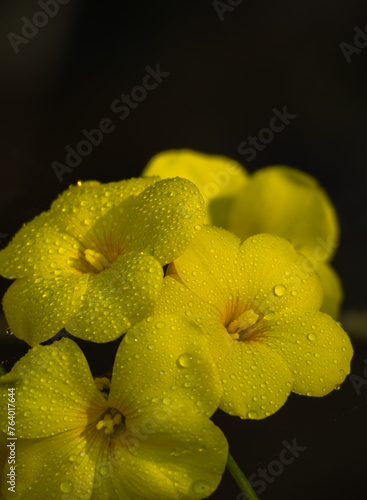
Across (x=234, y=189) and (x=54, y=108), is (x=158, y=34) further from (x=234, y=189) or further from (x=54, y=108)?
(x=234, y=189)

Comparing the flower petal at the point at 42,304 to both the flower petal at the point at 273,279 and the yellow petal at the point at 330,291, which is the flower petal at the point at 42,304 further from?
the yellow petal at the point at 330,291

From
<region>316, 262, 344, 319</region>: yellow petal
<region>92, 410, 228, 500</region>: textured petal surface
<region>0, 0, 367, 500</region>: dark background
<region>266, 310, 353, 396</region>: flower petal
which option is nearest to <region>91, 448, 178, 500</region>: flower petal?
<region>92, 410, 228, 500</region>: textured petal surface

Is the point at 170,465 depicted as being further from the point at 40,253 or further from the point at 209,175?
the point at 209,175

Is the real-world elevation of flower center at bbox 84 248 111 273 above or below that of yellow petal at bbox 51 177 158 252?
below

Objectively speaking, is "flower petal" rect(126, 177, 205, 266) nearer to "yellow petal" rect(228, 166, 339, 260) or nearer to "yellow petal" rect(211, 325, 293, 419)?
"yellow petal" rect(211, 325, 293, 419)

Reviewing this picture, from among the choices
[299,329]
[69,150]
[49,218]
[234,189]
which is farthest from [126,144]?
[299,329]

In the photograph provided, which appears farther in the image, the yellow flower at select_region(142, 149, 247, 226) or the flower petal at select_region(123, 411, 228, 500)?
the yellow flower at select_region(142, 149, 247, 226)

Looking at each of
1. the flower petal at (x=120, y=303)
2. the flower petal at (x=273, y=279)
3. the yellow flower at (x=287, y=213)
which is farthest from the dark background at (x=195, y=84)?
the flower petal at (x=120, y=303)

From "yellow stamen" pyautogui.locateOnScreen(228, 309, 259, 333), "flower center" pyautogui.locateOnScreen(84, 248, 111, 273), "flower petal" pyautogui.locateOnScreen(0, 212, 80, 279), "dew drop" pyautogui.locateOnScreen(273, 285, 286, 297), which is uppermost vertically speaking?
"flower petal" pyautogui.locateOnScreen(0, 212, 80, 279)
